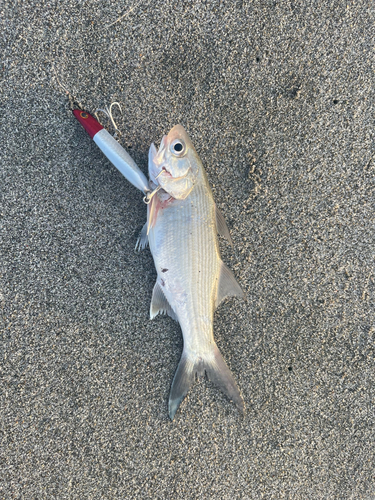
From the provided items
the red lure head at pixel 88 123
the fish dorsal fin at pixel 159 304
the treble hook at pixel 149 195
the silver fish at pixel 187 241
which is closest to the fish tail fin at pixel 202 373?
the silver fish at pixel 187 241

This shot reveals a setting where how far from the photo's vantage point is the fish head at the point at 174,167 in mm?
1237

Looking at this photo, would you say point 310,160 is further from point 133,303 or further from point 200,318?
point 133,303

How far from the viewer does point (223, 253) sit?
1452mm

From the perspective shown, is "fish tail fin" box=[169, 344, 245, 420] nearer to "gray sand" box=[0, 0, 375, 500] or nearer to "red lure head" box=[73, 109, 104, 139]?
"gray sand" box=[0, 0, 375, 500]

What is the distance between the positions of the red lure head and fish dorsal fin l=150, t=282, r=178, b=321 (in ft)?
2.43

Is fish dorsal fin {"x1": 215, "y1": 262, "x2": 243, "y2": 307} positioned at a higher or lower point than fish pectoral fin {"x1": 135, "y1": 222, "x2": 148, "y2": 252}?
lower

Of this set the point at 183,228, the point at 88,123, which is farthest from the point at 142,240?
the point at 88,123

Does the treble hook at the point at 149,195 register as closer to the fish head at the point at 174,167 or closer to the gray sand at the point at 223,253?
the fish head at the point at 174,167

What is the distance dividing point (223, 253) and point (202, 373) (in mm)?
563

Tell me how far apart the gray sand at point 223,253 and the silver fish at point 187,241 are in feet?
0.50

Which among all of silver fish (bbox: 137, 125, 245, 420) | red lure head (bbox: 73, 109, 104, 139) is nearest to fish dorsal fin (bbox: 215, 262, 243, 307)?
silver fish (bbox: 137, 125, 245, 420)

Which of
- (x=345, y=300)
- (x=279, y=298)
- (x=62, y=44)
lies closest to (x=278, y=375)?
(x=279, y=298)

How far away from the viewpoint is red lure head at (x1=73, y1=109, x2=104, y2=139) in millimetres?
1296

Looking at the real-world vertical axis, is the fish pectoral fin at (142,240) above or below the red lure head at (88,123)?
below
